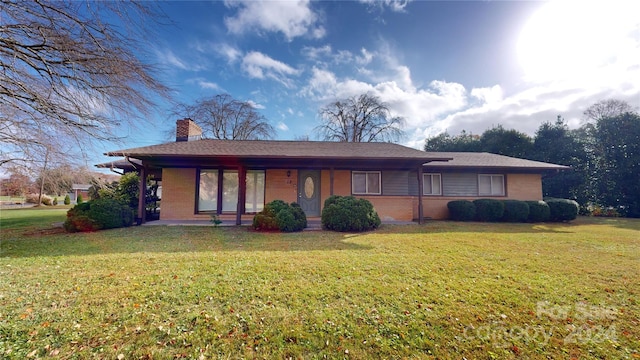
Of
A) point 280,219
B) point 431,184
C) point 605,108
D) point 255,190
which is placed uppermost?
point 605,108

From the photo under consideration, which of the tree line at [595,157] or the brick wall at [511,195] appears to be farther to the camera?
the tree line at [595,157]

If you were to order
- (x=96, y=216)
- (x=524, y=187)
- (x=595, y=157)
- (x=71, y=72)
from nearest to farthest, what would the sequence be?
(x=71, y=72)
(x=96, y=216)
(x=524, y=187)
(x=595, y=157)

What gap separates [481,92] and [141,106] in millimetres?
13985

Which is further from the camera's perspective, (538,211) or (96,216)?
(538,211)

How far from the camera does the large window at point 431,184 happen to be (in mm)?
12352

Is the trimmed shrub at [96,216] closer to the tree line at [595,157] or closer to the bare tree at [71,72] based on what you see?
the bare tree at [71,72]

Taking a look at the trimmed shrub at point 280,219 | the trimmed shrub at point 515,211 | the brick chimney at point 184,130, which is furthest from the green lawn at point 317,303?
the brick chimney at point 184,130

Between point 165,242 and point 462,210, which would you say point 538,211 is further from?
point 165,242

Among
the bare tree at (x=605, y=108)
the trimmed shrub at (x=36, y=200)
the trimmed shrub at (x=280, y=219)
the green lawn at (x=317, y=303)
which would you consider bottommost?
the green lawn at (x=317, y=303)

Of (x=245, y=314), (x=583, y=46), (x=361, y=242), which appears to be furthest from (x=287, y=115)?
(x=245, y=314)

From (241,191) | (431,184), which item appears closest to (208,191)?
(241,191)

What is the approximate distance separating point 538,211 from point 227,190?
1406cm

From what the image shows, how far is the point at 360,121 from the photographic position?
2833cm

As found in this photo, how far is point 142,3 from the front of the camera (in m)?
3.82
